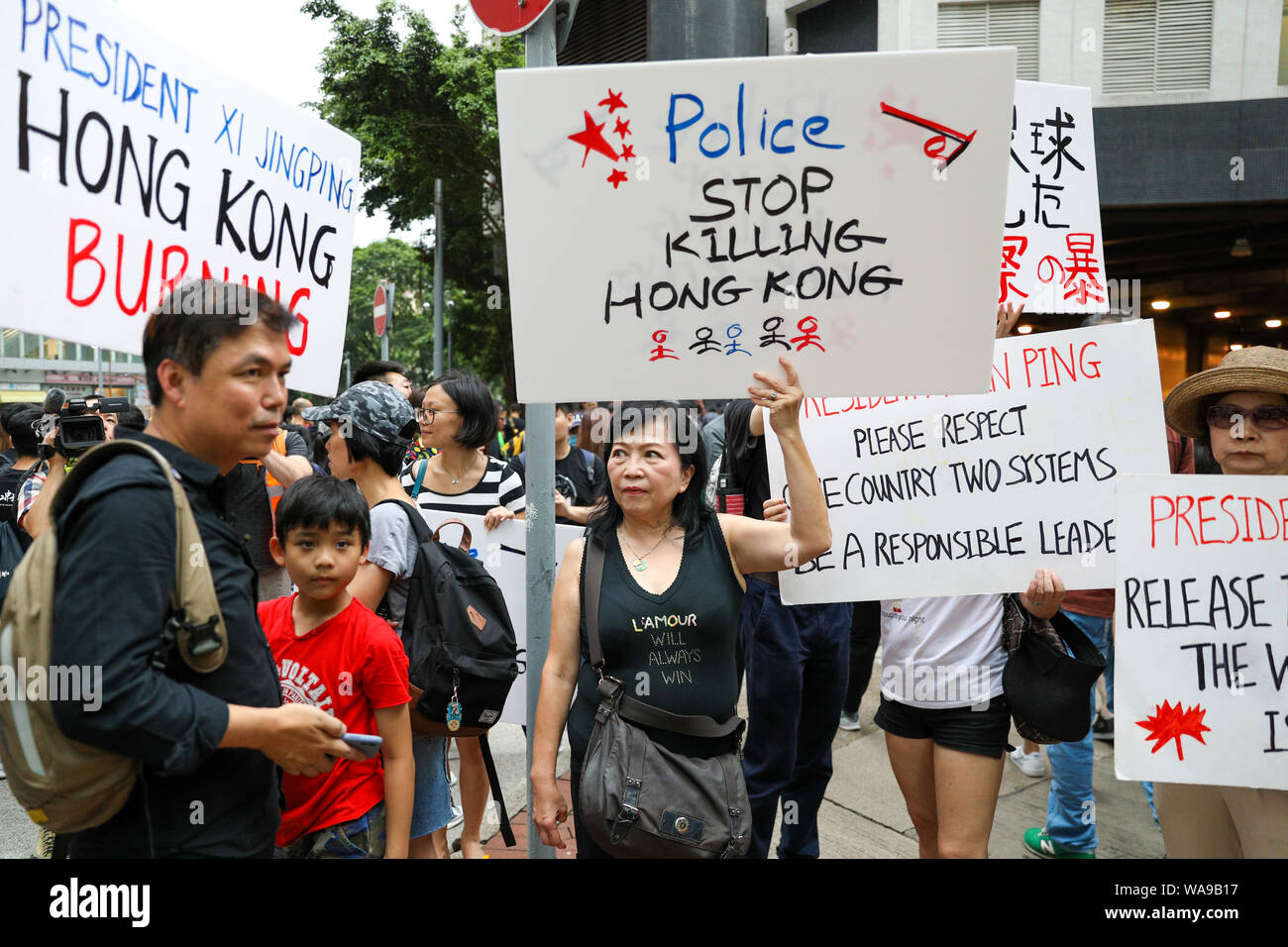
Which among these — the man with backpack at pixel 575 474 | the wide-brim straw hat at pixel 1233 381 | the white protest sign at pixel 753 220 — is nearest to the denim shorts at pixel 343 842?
the white protest sign at pixel 753 220

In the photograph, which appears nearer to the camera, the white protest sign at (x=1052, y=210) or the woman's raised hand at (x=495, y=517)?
the white protest sign at (x=1052, y=210)

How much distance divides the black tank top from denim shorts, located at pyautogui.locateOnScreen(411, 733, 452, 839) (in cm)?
77

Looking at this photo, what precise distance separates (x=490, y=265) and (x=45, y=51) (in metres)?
21.8

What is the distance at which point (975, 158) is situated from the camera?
2361 mm

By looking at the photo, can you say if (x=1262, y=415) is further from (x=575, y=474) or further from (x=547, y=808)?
(x=575, y=474)

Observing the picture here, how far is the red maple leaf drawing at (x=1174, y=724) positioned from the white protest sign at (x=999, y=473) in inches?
17.6

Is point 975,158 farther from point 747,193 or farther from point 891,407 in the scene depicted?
point 891,407

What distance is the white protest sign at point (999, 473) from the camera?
2.91 metres

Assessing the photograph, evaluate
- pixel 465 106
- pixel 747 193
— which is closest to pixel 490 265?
pixel 465 106

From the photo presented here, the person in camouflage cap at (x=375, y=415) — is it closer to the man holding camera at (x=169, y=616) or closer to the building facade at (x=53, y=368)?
the man holding camera at (x=169, y=616)

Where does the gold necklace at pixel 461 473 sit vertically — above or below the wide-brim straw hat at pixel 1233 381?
below

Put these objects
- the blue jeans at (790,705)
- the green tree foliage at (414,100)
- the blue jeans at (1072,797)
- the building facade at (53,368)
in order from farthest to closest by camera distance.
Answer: the building facade at (53,368) → the green tree foliage at (414,100) → the blue jeans at (1072,797) → the blue jeans at (790,705)

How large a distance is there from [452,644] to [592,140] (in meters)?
1.56

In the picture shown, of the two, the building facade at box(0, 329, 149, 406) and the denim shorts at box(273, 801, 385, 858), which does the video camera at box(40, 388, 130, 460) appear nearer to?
the denim shorts at box(273, 801, 385, 858)
